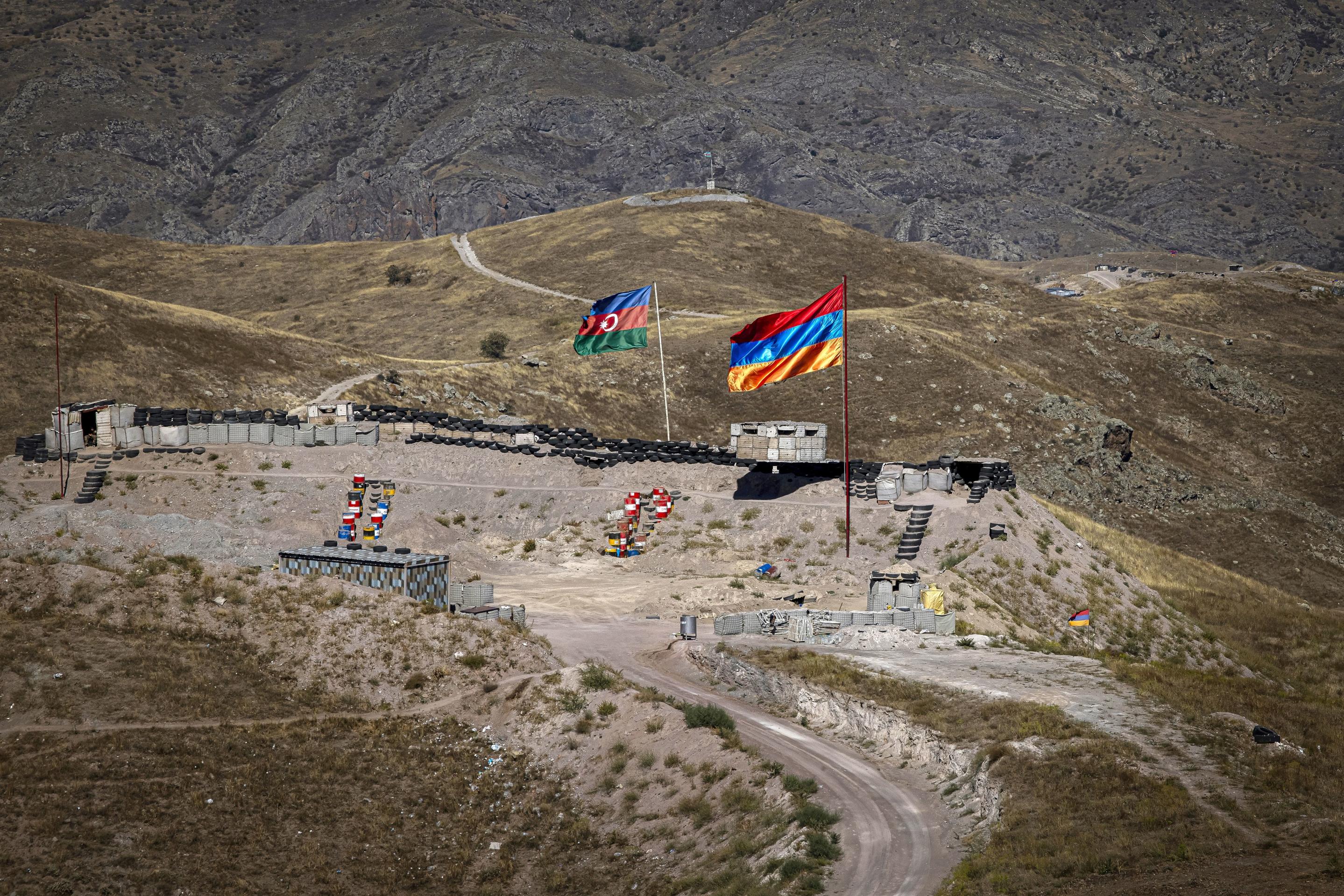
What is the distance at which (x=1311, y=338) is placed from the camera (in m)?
134

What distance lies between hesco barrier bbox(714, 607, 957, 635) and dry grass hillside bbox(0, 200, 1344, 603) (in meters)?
42.8

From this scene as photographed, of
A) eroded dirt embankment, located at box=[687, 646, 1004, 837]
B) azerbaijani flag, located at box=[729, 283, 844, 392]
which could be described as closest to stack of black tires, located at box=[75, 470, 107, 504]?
azerbaijani flag, located at box=[729, 283, 844, 392]

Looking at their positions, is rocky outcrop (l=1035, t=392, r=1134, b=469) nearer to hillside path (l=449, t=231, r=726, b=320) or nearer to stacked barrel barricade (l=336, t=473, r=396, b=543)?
hillside path (l=449, t=231, r=726, b=320)

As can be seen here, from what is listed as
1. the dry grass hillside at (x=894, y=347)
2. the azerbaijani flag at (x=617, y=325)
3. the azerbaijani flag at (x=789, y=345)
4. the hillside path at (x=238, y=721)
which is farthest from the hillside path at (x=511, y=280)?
the hillside path at (x=238, y=721)

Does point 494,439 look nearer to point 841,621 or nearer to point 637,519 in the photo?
point 637,519

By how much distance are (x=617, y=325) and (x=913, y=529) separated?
76.2ft

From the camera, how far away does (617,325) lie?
6856cm

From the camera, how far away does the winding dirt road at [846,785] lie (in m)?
24.9

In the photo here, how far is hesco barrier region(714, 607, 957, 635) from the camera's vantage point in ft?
139

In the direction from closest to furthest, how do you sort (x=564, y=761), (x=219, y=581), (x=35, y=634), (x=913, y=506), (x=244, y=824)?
(x=244, y=824), (x=564, y=761), (x=35, y=634), (x=219, y=581), (x=913, y=506)

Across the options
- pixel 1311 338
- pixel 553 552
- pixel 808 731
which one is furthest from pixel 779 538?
pixel 1311 338

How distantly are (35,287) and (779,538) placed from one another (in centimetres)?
6139

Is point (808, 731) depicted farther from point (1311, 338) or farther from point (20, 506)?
point (1311, 338)

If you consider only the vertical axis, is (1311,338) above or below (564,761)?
above
